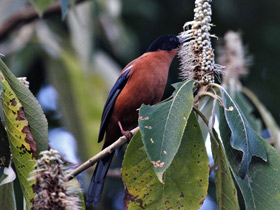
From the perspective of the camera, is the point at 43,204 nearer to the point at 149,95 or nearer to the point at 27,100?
the point at 27,100

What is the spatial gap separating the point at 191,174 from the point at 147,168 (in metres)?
0.21

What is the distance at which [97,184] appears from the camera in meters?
4.11

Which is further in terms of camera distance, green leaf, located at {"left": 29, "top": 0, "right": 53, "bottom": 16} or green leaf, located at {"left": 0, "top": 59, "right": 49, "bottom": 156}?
green leaf, located at {"left": 29, "top": 0, "right": 53, "bottom": 16}

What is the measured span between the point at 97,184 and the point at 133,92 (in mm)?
726

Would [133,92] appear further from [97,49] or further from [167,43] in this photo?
[97,49]

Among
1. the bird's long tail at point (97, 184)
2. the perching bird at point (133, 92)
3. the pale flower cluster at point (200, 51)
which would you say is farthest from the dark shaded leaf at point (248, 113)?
the pale flower cluster at point (200, 51)

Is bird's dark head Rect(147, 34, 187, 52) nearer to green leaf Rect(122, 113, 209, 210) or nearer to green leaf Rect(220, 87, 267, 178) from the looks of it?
green leaf Rect(220, 87, 267, 178)

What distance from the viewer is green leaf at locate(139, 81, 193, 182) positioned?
2.38m

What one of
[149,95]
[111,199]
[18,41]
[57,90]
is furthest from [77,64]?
[111,199]

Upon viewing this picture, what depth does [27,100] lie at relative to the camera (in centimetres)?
277

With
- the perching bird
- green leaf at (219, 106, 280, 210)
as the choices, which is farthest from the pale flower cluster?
the perching bird

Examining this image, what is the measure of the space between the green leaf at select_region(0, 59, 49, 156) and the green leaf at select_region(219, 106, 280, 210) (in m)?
0.83

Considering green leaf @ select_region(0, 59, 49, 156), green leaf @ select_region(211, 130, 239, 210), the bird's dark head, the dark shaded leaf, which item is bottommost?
the dark shaded leaf

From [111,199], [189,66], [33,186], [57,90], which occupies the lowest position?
[111,199]
